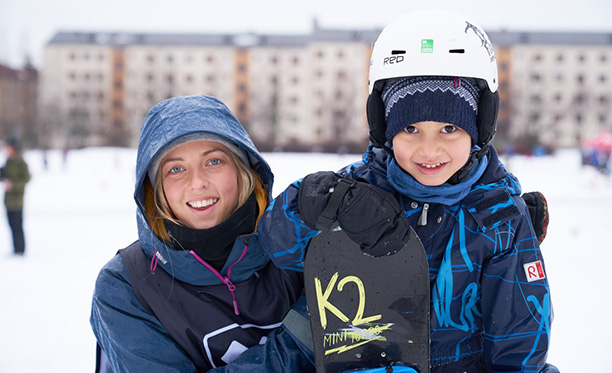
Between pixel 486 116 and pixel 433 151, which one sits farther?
pixel 486 116

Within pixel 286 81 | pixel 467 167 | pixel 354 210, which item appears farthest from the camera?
pixel 286 81

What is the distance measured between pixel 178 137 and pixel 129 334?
74 cm

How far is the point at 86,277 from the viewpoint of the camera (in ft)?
18.5

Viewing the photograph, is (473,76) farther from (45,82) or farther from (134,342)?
(45,82)

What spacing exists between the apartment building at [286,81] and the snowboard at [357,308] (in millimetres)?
43148

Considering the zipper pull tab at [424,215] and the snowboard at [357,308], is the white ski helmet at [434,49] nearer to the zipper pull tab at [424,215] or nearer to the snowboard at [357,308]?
the zipper pull tab at [424,215]

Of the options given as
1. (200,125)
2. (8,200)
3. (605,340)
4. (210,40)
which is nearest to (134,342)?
(200,125)

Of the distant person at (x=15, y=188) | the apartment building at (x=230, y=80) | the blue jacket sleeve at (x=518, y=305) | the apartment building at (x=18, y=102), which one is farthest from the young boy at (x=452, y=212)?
the apartment building at (x=230, y=80)

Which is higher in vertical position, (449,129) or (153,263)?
(449,129)

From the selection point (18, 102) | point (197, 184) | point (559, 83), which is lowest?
point (18, 102)

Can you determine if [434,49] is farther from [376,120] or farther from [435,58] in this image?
[376,120]

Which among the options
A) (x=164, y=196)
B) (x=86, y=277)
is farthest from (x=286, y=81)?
(x=164, y=196)

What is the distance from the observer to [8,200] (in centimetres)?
702

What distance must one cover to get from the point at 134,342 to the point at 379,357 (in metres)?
0.89
